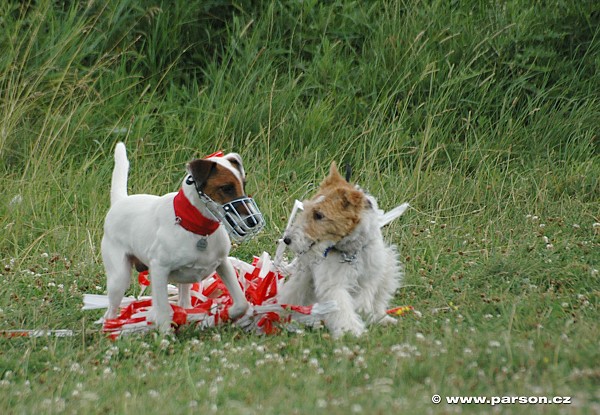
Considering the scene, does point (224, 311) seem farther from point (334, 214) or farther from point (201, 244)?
point (334, 214)

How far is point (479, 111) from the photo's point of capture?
375 inches

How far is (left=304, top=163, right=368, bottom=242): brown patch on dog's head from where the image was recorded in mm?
5730

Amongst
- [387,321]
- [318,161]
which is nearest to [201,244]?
[387,321]

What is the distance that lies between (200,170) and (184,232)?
41cm

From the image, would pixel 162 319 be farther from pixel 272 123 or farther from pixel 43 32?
pixel 43 32

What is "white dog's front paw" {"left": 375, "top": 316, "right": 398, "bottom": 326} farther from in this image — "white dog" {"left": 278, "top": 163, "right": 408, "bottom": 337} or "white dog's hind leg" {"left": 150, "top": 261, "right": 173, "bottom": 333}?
"white dog's hind leg" {"left": 150, "top": 261, "right": 173, "bottom": 333}

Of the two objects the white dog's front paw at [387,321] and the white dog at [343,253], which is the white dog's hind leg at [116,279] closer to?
the white dog at [343,253]

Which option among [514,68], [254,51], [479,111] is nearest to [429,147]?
[479,111]

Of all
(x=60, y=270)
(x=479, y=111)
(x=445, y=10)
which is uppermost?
(x=445, y=10)

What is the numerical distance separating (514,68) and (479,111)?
2.30ft

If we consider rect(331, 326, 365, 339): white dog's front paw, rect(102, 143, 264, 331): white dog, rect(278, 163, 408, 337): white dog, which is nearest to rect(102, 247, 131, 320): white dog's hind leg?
rect(102, 143, 264, 331): white dog

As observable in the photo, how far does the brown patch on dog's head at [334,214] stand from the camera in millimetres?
5730

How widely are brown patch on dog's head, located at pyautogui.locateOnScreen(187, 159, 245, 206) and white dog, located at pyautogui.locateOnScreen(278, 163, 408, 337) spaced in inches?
20.5

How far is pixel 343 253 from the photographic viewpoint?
5.85 meters
